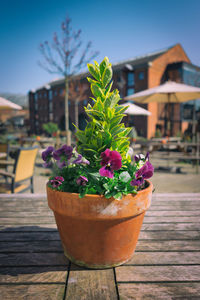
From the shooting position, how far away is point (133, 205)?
965 mm

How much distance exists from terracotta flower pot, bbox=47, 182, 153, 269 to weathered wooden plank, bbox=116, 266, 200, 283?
0.23 ft

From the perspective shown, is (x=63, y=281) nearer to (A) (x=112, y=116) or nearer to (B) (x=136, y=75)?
(A) (x=112, y=116)

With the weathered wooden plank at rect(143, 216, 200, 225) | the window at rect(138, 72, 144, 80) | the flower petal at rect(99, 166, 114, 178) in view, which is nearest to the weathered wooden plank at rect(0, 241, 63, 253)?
the flower petal at rect(99, 166, 114, 178)

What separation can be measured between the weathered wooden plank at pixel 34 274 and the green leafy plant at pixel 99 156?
362 mm

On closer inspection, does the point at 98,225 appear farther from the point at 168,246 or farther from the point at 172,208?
the point at 172,208

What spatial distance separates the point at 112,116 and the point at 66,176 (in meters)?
0.38

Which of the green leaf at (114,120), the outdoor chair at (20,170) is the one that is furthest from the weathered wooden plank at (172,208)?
the outdoor chair at (20,170)

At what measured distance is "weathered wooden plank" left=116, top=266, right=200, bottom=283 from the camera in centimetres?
92

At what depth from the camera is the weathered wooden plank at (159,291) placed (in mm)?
821

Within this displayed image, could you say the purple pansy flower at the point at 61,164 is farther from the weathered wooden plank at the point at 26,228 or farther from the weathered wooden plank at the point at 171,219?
the weathered wooden plank at the point at 171,219

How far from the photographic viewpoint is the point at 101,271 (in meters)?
0.99

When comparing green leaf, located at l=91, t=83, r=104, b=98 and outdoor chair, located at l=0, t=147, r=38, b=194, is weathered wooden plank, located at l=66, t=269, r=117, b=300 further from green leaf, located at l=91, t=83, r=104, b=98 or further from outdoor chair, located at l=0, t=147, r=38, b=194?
outdoor chair, located at l=0, t=147, r=38, b=194

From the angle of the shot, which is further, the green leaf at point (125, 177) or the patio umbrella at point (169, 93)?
the patio umbrella at point (169, 93)

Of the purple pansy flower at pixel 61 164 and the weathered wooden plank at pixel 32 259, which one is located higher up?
the purple pansy flower at pixel 61 164
